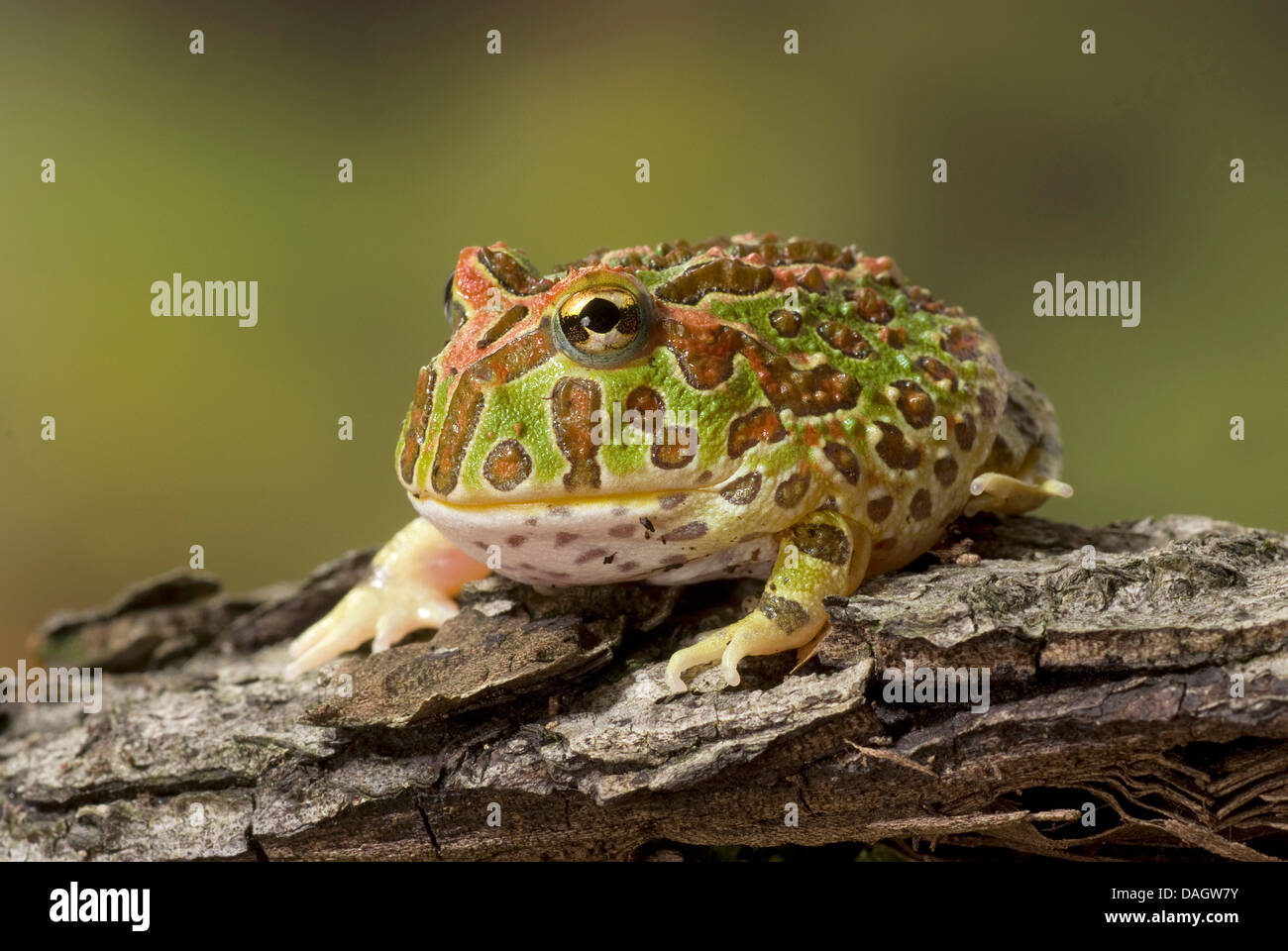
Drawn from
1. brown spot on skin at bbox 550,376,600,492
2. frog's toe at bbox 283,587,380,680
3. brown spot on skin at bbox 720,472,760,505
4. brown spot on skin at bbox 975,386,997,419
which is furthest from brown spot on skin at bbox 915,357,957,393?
frog's toe at bbox 283,587,380,680

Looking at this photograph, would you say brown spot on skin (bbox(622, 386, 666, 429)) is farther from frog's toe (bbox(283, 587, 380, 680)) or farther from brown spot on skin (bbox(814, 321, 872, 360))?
frog's toe (bbox(283, 587, 380, 680))

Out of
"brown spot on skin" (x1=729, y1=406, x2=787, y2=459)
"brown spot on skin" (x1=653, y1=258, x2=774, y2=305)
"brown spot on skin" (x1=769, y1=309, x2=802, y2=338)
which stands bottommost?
"brown spot on skin" (x1=729, y1=406, x2=787, y2=459)

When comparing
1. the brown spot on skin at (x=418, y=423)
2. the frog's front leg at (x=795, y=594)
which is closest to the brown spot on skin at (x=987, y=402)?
the frog's front leg at (x=795, y=594)

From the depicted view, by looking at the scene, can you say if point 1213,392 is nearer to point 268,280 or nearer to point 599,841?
point 599,841

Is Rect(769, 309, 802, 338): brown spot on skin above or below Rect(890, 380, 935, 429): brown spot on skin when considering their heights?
above

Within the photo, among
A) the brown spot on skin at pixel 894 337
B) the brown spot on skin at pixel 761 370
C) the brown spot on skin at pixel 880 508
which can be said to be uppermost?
the brown spot on skin at pixel 894 337

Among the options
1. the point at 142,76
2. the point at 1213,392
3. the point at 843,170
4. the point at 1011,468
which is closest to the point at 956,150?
the point at 843,170

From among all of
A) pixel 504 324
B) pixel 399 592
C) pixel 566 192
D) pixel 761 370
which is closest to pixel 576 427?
pixel 504 324

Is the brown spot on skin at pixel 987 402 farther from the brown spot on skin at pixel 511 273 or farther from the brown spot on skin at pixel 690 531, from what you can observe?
the brown spot on skin at pixel 511 273
